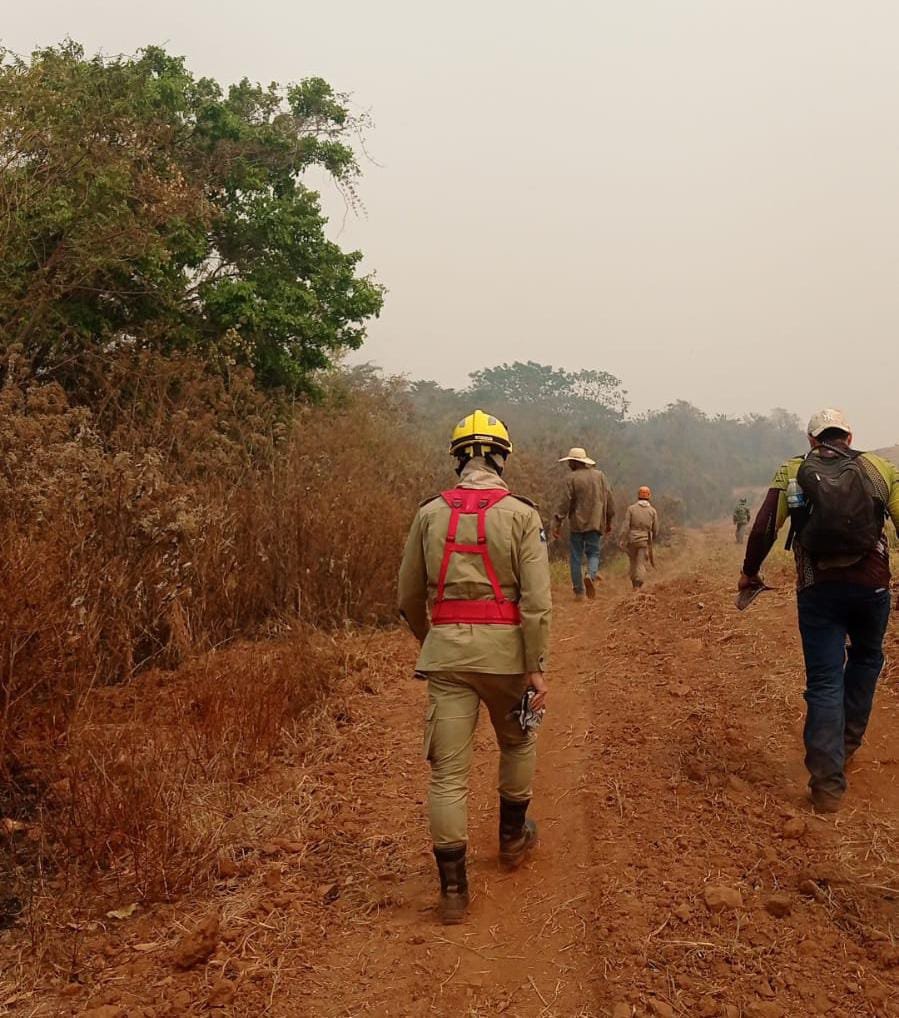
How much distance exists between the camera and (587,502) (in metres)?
11.2

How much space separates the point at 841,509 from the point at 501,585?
175 centimetres

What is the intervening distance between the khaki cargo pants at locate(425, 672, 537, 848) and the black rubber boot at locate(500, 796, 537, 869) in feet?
1.24

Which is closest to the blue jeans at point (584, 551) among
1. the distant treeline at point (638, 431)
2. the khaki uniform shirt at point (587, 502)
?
the khaki uniform shirt at point (587, 502)

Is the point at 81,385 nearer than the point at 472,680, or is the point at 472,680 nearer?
the point at 472,680

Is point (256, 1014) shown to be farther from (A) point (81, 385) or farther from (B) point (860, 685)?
(A) point (81, 385)

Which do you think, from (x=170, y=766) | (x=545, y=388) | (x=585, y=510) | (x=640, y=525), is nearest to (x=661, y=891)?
(x=170, y=766)

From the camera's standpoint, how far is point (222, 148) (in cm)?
1332

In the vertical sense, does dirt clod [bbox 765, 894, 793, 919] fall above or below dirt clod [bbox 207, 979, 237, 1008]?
above

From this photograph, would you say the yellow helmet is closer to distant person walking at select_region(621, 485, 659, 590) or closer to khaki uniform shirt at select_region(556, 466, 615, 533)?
khaki uniform shirt at select_region(556, 466, 615, 533)

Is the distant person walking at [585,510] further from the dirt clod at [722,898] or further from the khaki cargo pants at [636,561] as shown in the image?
the dirt clod at [722,898]

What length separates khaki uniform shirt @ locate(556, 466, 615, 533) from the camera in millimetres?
11172

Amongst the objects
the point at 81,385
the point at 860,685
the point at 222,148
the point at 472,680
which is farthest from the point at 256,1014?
the point at 222,148

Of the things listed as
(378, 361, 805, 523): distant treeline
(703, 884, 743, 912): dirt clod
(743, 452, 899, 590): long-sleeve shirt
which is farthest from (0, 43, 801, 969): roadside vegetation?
(378, 361, 805, 523): distant treeline

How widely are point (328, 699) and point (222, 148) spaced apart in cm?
1027
